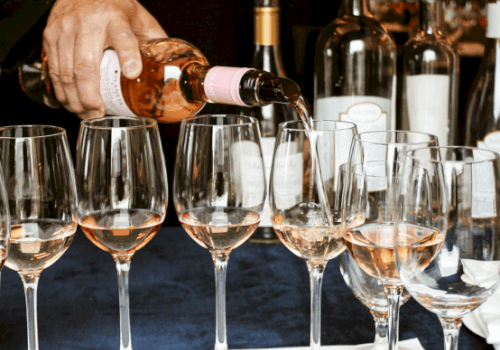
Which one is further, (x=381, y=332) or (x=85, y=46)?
(x=85, y=46)

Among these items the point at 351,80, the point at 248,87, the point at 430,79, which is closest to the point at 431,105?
the point at 430,79

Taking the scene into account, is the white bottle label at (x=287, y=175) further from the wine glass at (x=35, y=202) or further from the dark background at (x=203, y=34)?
the dark background at (x=203, y=34)

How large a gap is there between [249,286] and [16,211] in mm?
428

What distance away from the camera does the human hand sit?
1066 mm

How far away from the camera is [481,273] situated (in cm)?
56

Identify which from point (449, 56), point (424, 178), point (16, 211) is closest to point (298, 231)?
point (424, 178)

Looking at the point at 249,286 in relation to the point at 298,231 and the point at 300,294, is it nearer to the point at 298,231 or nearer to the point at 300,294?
the point at 300,294

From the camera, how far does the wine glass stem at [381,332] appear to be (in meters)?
0.76

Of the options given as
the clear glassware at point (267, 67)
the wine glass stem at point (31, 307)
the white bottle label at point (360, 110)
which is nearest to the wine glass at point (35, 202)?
the wine glass stem at point (31, 307)

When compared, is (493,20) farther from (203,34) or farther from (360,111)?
(203,34)

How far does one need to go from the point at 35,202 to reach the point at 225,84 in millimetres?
358

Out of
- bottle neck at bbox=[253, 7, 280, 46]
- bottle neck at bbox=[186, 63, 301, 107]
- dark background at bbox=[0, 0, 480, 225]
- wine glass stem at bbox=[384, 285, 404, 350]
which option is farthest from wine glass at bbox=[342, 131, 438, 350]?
dark background at bbox=[0, 0, 480, 225]

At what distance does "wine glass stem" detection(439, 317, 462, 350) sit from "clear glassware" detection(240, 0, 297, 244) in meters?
0.59

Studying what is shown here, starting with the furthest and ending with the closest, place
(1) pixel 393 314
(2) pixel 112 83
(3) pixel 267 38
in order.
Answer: (3) pixel 267 38
(2) pixel 112 83
(1) pixel 393 314
